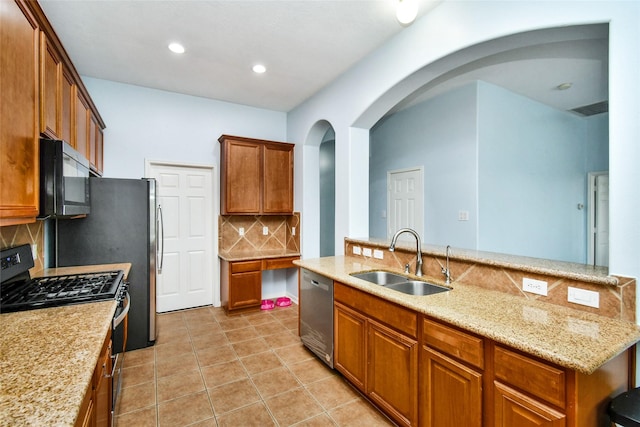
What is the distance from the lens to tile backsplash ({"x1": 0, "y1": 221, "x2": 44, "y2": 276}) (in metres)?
1.95

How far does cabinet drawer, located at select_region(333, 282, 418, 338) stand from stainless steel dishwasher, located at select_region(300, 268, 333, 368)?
16 cm

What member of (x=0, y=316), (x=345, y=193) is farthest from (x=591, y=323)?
(x=0, y=316)

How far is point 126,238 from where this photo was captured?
288cm

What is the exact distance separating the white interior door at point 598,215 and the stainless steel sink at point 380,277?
4411 mm

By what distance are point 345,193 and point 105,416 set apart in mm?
2543

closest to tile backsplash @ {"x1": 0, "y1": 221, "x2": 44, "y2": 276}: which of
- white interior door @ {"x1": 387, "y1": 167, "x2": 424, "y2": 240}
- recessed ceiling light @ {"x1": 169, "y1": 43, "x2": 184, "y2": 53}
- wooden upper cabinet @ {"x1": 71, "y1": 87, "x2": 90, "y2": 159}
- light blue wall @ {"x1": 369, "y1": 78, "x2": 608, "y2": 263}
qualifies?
wooden upper cabinet @ {"x1": 71, "y1": 87, "x2": 90, "y2": 159}

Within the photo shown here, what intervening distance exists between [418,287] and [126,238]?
271 cm

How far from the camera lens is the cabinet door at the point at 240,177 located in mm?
3959

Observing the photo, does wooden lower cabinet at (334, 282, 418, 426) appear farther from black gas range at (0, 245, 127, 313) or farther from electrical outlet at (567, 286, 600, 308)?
black gas range at (0, 245, 127, 313)

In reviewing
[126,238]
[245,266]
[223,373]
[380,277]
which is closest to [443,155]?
[380,277]

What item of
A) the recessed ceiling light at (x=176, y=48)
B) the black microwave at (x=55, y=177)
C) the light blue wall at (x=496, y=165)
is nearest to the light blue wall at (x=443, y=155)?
the light blue wall at (x=496, y=165)

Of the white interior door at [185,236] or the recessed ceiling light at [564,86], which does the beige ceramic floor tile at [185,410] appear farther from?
the recessed ceiling light at [564,86]

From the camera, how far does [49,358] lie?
42.9 inches

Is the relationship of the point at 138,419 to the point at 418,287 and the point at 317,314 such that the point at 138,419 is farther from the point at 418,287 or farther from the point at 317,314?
the point at 418,287
